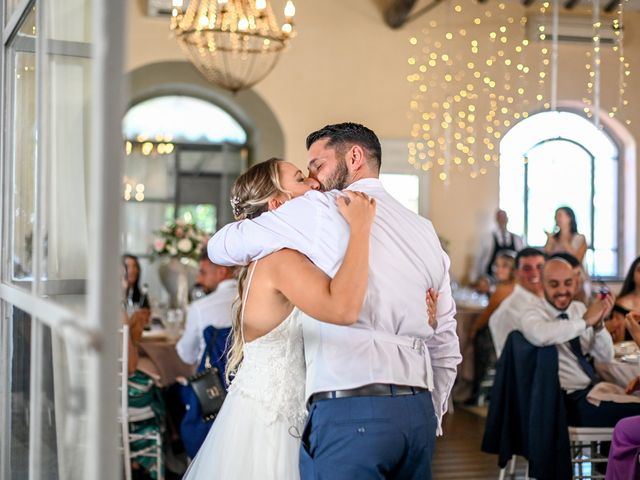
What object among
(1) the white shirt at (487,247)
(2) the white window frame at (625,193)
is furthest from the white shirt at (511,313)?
(2) the white window frame at (625,193)

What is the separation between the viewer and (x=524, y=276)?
235 inches

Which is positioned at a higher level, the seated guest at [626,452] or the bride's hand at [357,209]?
Result: the bride's hand at [357,209]

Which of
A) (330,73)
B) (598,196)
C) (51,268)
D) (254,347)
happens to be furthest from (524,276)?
(598,196)

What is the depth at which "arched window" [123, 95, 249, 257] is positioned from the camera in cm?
1076

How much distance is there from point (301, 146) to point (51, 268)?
28.3 feet

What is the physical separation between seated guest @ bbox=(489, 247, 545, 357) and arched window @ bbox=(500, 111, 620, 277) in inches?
→ 217

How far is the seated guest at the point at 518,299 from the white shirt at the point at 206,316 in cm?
148

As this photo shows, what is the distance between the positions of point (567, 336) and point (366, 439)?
100 inches

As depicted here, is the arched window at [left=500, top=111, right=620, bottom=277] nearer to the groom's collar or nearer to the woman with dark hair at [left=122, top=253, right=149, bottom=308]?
the woman with dark hair at [left=122, top=253, right=149, bottom=308]

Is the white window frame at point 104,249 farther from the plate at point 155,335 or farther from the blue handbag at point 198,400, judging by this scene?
the plate at point 155,335

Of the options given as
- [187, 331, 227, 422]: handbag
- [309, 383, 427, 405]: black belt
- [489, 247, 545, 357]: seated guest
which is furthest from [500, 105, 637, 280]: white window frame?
[309, 383, 427, 405]: black belt

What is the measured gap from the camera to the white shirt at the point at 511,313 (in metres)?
4.99

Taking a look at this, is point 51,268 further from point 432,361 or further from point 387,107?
point 387,107

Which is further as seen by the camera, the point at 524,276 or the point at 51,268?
A: the point at 524,276
